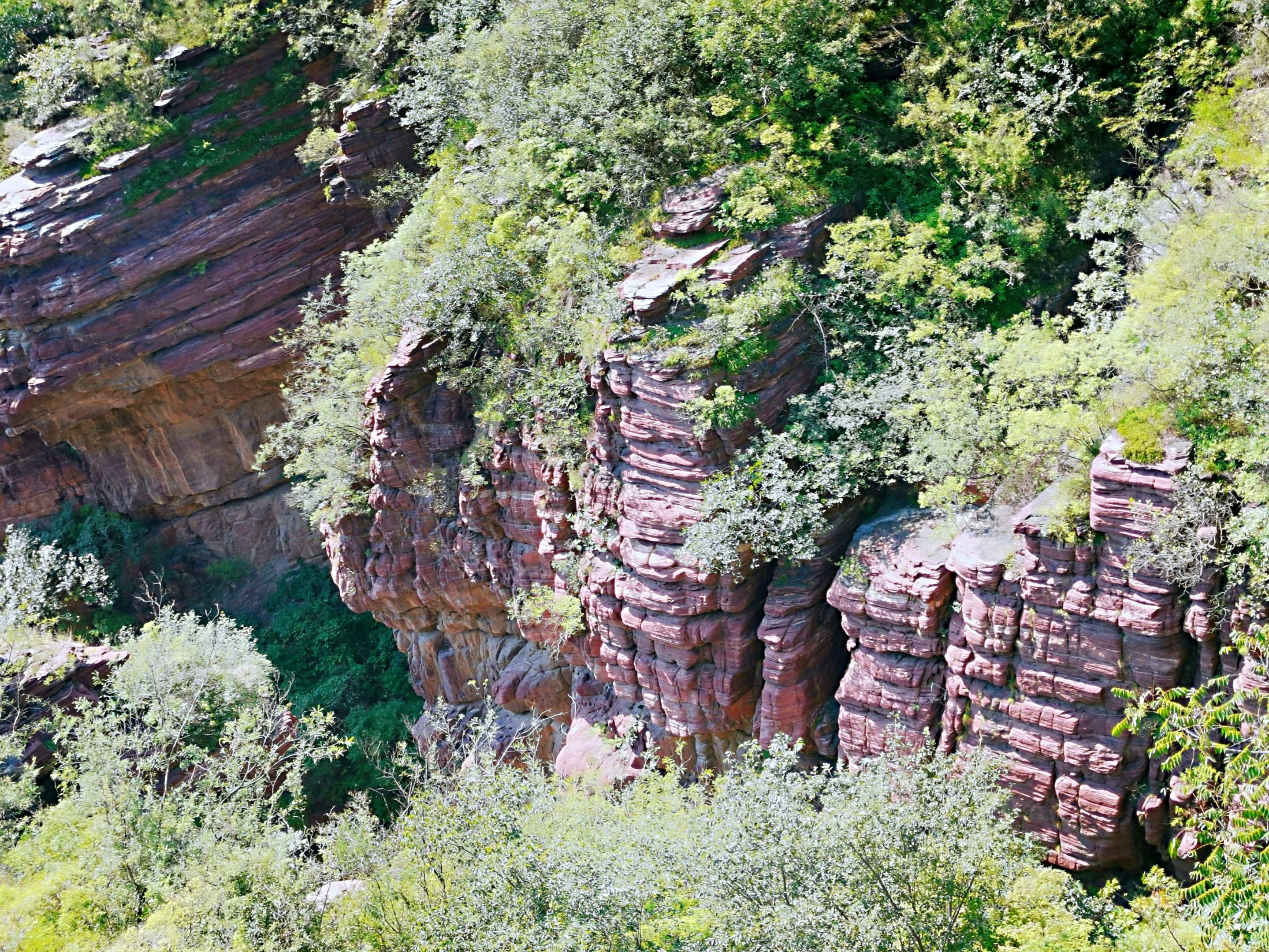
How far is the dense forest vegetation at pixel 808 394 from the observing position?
10430 millimetres

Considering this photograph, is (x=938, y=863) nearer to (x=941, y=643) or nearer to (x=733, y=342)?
(x=941, y=643)

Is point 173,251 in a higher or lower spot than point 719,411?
higher

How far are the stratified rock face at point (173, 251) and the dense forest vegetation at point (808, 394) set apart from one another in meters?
5.36

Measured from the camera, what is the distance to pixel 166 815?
16453 millimetres

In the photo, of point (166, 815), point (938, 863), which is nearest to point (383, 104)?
point (166, 815)

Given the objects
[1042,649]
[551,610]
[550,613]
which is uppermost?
[1042,649]

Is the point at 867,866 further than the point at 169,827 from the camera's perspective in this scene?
No

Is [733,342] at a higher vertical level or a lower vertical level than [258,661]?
higher

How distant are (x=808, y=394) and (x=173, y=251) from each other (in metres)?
18.8

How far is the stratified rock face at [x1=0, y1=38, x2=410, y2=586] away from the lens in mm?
25000

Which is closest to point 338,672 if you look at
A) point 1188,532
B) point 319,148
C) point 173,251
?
point 173,251

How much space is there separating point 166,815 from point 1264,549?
16710 mm

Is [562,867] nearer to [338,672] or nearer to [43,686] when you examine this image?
[43,686]

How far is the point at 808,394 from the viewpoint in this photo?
14.8m
